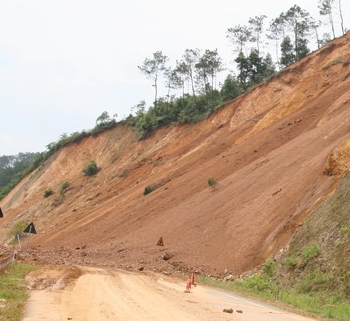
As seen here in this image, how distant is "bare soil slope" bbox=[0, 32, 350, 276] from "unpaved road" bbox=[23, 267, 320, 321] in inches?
282

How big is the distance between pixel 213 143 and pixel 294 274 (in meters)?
30.2

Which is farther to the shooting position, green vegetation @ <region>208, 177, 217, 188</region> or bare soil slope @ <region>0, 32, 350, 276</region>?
green vegetation @ <region>208, 177, 217, 188</region>

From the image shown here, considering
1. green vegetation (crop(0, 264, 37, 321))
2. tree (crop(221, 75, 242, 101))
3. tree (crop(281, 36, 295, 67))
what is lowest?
green vegetation (crop(0, 264, 37, 321))

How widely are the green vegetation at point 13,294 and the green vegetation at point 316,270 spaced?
7699 mm

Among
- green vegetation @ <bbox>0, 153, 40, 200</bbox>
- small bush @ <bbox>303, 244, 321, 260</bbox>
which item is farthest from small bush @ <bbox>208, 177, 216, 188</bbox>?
green vegetation @ <bbox>0, 153, 40, 200</bbox>

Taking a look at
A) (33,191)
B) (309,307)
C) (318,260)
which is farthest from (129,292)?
(33,191)

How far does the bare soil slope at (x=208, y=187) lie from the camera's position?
25766mm

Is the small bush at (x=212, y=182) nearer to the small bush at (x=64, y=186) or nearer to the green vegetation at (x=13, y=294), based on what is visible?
the green vegetation at (x=13, y=294)

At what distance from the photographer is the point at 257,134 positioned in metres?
42.5

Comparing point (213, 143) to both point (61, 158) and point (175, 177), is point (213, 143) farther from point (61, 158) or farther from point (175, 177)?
point (61, 158)

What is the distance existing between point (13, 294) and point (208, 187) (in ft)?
79.3

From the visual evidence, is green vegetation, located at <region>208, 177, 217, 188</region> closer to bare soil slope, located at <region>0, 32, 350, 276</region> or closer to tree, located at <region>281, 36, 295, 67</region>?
bare soil slope, located at <region>0, 32, 350, 276</region>

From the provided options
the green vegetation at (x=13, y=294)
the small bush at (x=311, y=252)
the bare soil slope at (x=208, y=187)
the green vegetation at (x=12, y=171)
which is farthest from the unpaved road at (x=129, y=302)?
the green vegetation at (x=12, y=171)

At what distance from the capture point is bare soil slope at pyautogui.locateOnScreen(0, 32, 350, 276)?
25.8 m
